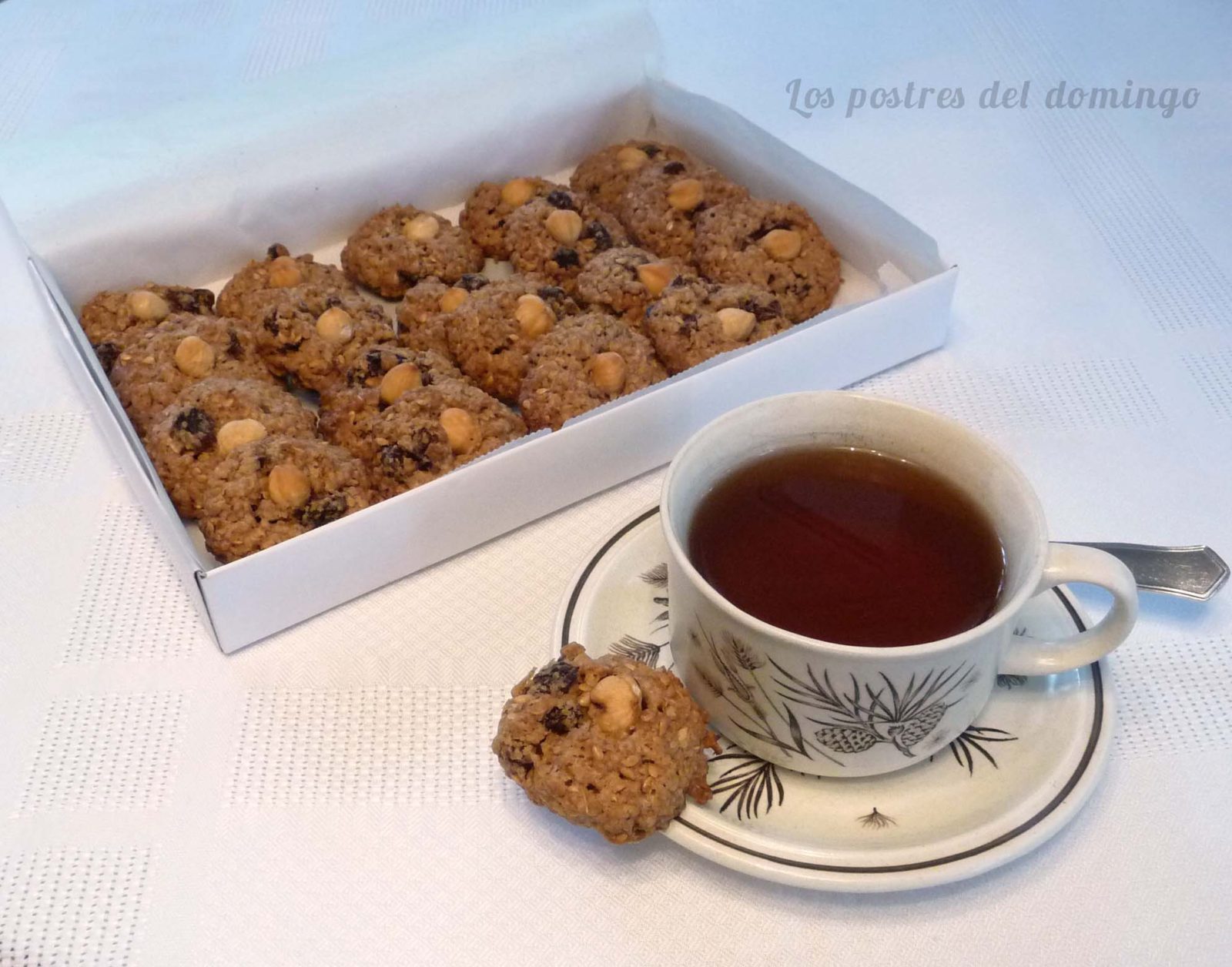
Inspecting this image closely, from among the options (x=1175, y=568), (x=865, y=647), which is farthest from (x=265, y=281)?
(x=1175, y=568)

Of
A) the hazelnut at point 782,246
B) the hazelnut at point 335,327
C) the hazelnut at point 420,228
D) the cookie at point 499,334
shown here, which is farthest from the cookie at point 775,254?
the hazelnut at point 335,327

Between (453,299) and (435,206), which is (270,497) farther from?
(435,206)

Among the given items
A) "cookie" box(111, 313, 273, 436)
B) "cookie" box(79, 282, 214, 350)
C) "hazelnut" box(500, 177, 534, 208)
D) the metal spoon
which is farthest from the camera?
"hazelnut" box(500, 177, 534, 208)

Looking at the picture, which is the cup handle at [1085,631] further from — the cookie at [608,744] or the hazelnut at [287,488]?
the hazelnut at [287,488]

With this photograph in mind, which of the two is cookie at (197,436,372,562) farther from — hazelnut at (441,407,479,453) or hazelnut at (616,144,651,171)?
hazelnut at (616,144,651,171)

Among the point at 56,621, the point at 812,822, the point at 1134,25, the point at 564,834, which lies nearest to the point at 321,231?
the point at 56,621

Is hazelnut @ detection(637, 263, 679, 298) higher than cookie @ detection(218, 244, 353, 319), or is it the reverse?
cookie @ detection(218, 244, 353, 319)

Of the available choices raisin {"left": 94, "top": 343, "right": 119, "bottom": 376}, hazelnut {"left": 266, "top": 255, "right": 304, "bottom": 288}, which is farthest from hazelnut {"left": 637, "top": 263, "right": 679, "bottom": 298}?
raisin {"left": 94, "top": 343, "right": 119, "bottom": 376}
